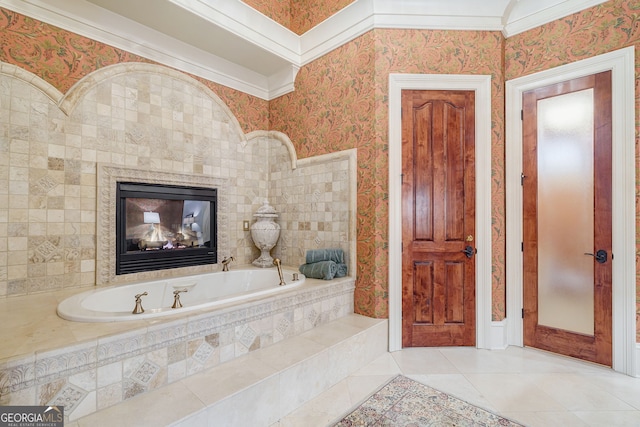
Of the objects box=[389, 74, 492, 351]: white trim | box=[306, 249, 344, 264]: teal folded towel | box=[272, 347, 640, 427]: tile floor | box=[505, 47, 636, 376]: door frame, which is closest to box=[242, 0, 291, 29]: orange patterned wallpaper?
box=[389, 74, 492, 351]: white trim

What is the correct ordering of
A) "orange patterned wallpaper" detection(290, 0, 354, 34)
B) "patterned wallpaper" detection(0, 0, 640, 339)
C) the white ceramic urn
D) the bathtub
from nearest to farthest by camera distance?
1. the bathtub
2. "patterned wallpaper" detection(0, 0, 640, 339)
3. "orange patterned wallpaper" detection(290, 0, 354, 34)
4. the white ceramic urn

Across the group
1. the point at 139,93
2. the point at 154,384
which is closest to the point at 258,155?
the point at 139,93

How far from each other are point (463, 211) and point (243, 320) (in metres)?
1.98

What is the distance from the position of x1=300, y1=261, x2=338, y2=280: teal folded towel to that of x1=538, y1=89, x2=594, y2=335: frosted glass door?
1.75 meters

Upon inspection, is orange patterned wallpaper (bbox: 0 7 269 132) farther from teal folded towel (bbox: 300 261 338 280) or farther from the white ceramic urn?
teal folded towel (bbox: 300 261 338 280)

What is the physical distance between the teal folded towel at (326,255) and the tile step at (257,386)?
600 millimetres

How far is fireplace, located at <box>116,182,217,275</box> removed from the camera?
2.38m

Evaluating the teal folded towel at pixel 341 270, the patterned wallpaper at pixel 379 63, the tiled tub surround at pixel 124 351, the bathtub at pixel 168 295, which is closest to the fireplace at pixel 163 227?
the bathtub at pixel 168 295

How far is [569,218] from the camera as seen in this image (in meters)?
2.21

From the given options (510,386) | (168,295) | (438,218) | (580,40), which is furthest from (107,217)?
(580,40)

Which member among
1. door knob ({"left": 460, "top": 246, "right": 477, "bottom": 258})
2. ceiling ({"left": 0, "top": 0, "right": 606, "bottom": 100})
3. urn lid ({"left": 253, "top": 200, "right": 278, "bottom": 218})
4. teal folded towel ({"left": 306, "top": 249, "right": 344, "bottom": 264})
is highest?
ceiling ({"left": 0, "top": 0, "right": 606, "bottom": 100})

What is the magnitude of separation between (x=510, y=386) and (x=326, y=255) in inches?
63.2

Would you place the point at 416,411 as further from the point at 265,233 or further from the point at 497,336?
the point at 265,233

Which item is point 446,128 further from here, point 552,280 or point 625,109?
point 552,280
